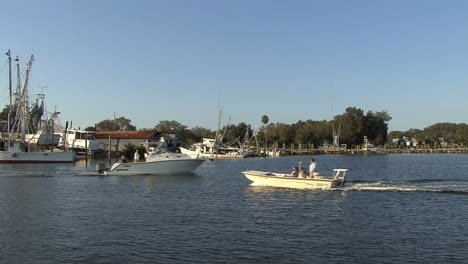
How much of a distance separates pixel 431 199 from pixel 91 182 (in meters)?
29.2

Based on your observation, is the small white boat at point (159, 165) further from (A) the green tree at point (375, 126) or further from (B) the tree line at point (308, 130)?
(A) the green tree at point (375, 126)

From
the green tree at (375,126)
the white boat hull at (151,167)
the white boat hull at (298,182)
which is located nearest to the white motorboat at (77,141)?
the white boat hull at (151,167)

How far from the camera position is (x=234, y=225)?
2206 cm

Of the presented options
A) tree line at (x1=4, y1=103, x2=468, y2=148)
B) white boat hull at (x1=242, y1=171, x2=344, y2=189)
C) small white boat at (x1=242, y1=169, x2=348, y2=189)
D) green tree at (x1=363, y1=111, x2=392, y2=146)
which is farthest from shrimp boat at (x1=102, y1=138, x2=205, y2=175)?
green tree at (x1=363, y1=111, x2=392, y2=146)

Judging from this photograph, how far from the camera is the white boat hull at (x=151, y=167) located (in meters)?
47.6

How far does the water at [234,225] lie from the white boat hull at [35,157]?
4163 cm

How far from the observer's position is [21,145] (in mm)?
77375

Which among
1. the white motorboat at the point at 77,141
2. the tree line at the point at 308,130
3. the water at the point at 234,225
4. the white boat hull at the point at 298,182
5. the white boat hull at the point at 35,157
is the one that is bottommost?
the water at the point at 234,225

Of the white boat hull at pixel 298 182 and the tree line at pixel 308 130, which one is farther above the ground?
the tree line at pixel 308 130

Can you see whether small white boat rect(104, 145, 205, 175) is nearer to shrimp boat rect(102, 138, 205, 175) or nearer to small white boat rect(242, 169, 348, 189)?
shrimp boat rect(102, 138, 205, 175)

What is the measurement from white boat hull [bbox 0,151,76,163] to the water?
41626mm

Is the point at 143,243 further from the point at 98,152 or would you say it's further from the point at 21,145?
the point at 98,152

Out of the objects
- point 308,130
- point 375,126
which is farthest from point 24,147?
point 375,126

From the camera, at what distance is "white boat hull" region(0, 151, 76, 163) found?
74250mm
